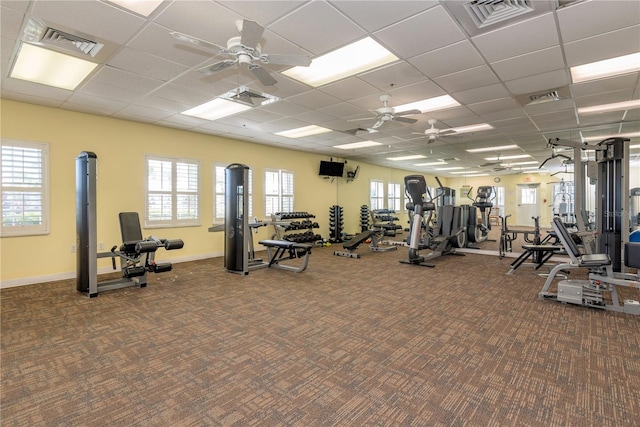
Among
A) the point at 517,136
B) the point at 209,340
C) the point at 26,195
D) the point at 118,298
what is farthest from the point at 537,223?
the point at 26,195

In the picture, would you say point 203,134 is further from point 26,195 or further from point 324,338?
point 324,338

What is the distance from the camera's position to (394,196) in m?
9.45

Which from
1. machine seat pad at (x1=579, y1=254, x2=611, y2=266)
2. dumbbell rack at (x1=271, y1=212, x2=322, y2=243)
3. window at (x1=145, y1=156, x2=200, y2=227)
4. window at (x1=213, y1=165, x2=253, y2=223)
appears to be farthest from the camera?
dumbbell rack at (x1=271, y1=212, x2=322, y2=243)

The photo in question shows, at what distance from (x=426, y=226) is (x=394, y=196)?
2647 mm

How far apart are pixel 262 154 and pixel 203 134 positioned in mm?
1584

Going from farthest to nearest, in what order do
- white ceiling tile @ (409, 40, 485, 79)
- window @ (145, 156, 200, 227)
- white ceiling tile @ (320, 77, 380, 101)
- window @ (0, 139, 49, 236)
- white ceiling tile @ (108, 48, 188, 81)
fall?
window @ (145, 156, 200, 227) < window @ (0, 139, 49, 236) < white ceiling tile @ (320, 77, 380, 101) < white ceiling tile @ (108, 48, 188, 81) < white ceiling tile @ (409, 40, 485, 79)

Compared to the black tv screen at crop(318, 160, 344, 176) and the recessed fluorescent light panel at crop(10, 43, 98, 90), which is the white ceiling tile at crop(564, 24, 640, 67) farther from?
the black tv screen at crop(318, 160, 344, 176)

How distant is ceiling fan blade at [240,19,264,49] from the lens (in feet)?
7.34

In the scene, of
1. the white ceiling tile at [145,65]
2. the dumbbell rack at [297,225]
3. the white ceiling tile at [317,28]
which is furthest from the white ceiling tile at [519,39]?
the dumbbell rack at [297,225]

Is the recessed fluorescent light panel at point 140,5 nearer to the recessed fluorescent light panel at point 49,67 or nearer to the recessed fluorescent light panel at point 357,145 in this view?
the recessed fluorescent light panel at point 49,67

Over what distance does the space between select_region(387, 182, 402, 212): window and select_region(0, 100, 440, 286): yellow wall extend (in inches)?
145

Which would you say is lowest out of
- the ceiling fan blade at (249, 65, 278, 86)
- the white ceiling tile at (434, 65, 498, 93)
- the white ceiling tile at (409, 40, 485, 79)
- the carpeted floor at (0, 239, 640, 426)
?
the carpeted floor at (0, 239, 640, 426)

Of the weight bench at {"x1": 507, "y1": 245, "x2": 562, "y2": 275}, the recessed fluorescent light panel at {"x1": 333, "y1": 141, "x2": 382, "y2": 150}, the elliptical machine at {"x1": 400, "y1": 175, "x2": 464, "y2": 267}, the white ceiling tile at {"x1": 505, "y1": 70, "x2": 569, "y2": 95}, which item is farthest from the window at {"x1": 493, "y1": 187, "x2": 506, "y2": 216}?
the white ceiling tile at {"x1": 505, "y1": 70, "x2": 569, "y2": 95}

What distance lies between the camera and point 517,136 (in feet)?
22.2
